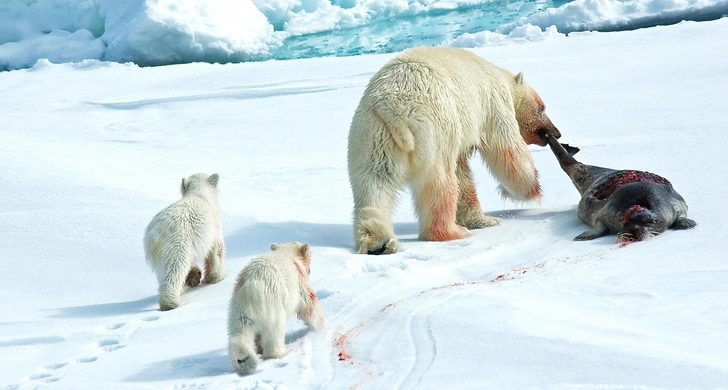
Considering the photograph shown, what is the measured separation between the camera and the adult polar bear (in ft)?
20.0

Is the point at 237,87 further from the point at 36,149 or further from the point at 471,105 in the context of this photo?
the point at 471,105

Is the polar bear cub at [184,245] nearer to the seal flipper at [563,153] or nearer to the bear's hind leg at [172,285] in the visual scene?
the bear's hind leg at [172,285]

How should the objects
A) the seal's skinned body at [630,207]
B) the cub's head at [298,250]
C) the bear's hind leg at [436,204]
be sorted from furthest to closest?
the bear's hind leg at [436,204] → the seal's skinned body at [630,207] → the cub's head at [298,250]

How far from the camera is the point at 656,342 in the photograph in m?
3.63

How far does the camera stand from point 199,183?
6012 millimetres

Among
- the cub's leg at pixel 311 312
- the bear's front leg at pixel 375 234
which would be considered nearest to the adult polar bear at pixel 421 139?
the bear's front leg at pixel 375 234

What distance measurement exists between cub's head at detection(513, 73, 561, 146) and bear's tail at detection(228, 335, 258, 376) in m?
4.43

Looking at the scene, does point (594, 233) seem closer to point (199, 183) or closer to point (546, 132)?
point (546, 132)

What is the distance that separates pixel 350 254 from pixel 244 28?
46.5 ft

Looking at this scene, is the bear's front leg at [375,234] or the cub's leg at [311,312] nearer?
the cub's leg at [311,312]

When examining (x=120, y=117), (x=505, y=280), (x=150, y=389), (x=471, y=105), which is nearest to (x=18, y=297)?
(x=150, y=389)

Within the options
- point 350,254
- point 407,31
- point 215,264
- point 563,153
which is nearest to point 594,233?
point 563,153

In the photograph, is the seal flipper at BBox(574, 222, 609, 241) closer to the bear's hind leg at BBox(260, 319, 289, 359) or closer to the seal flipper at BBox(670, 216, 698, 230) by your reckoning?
the seal flipper at BBox(670, 216, 698, 230)

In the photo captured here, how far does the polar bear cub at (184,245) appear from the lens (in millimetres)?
5215
